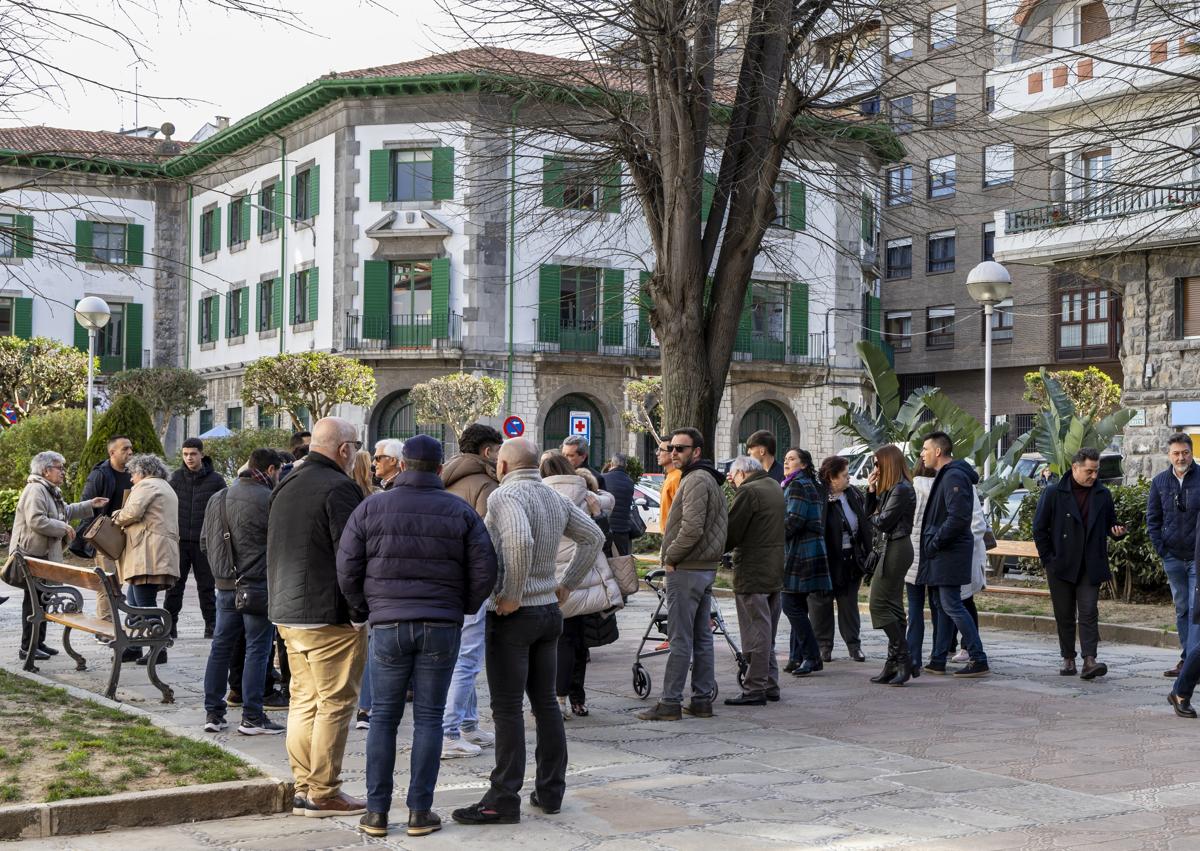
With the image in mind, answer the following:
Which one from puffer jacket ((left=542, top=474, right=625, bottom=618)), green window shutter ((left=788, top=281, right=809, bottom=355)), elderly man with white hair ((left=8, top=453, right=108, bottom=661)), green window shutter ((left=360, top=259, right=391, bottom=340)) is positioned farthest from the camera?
green window shutter ((left=788, top=281, right=809, bottom=355))

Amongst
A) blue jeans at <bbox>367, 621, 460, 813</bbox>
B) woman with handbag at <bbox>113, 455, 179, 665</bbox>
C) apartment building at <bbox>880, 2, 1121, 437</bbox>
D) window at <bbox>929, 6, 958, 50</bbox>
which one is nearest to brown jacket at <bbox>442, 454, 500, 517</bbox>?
blue jeans at <bbox>367, 621, 460, 813</bbox>

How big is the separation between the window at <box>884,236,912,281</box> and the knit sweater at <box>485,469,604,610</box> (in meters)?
48.1

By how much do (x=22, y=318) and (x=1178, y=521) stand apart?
4151 centimetres

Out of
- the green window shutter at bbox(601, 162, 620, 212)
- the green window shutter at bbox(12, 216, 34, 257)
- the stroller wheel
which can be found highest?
the green window shutter at bbox(601, 162, 620, 212)

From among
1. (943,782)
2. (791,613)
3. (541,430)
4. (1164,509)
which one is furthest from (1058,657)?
(541,430)

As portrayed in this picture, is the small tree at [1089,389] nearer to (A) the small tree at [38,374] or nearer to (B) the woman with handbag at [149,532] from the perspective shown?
(A) the small tree at [38,374]

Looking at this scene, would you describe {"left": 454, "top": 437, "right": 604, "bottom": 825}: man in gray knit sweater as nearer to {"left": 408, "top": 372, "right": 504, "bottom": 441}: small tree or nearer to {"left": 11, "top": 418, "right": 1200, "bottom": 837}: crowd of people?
{"left": 11, "top": 418, "right": 1200, "bottom": 837}: crowd of people

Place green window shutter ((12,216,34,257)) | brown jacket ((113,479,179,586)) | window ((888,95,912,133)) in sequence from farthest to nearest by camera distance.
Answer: window ((888,95,912,133)) < brown jacket ((113,479,179,586)) < green window shutter ((12,216,34,257))

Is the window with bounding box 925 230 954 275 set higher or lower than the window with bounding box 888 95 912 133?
higher

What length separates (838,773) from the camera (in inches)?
317

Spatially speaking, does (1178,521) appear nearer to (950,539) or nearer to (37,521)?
(950,539)

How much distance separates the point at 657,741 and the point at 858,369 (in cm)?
3624

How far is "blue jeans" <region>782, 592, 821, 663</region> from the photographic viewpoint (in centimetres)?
1193

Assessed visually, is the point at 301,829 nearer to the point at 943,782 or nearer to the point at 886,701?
the point at 943,782
